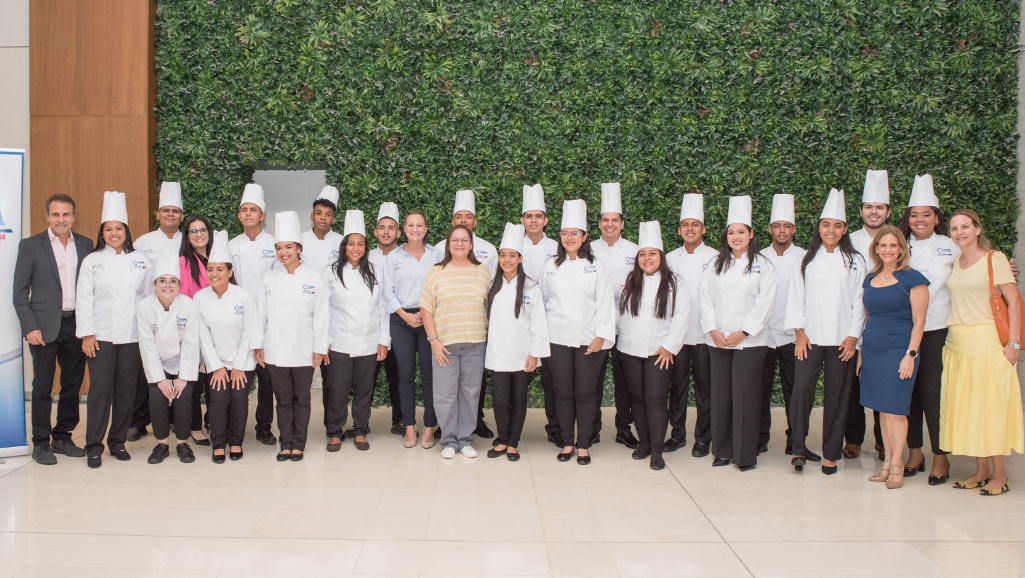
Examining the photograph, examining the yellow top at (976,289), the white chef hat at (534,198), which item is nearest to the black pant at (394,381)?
the white chef hat at (534,198)

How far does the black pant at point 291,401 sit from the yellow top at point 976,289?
362 centimetres

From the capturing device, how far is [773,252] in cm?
468

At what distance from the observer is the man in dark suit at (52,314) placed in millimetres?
4160

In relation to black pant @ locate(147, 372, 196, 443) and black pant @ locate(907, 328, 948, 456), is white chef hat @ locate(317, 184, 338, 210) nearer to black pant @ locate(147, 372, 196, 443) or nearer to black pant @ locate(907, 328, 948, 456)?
black pant @ locate(147, 372, 196, 443)

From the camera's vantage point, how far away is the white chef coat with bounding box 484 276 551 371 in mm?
4297

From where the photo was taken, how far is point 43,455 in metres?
4.18

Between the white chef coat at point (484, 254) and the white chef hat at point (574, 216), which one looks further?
the white chef coat at point (484, 254)

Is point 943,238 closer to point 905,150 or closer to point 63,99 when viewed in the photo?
point 905,150

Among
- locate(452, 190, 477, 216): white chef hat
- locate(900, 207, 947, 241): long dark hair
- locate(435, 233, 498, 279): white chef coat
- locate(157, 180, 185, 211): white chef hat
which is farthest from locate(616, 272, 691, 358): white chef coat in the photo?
locate(157, 180, 185, 211): white chef hat

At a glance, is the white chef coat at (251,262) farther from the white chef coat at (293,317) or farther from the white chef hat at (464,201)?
the white chef hat at (464,201)

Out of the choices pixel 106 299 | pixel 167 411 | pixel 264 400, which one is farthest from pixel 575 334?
pixel 106 299

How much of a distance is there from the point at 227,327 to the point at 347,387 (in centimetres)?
82

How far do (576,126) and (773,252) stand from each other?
1.95m

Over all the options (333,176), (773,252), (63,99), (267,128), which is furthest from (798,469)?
(63,99)
